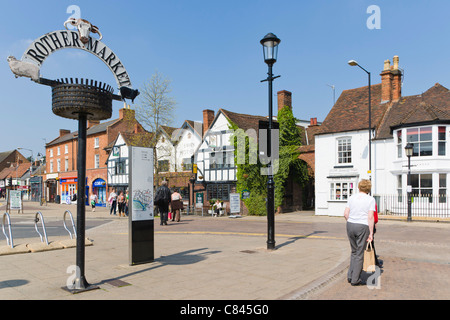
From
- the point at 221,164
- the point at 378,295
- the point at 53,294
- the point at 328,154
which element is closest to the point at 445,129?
the point at 328,154

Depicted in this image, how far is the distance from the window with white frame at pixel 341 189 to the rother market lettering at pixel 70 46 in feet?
68.2

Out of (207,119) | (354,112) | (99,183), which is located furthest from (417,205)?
(99,183)

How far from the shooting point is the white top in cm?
594

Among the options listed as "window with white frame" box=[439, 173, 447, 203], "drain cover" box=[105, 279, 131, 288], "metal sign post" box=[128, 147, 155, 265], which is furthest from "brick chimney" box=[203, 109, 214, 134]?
"drain cover" box=[105, 279, 131, 288]

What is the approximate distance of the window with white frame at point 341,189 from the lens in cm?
2425

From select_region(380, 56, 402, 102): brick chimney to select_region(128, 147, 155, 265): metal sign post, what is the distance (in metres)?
22.4

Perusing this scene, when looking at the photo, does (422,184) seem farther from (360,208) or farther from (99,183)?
(99,183)

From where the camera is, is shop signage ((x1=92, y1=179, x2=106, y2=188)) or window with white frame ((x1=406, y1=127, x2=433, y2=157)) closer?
window with white frame ((x1=406, y1=127, x2=433, y2=157))

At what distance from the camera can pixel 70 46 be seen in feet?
18.7

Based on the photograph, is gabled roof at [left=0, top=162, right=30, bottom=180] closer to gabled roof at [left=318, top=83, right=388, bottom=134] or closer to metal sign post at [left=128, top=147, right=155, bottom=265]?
gabled roof at [left=318, top=83, right=388, bottom=134]

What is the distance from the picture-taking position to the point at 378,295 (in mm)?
5402

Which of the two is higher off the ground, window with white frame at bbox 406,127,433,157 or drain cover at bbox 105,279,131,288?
window with white frame at bbox 406,127,433,157

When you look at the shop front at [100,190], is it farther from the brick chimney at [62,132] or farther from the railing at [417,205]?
the railing at [417,205]
